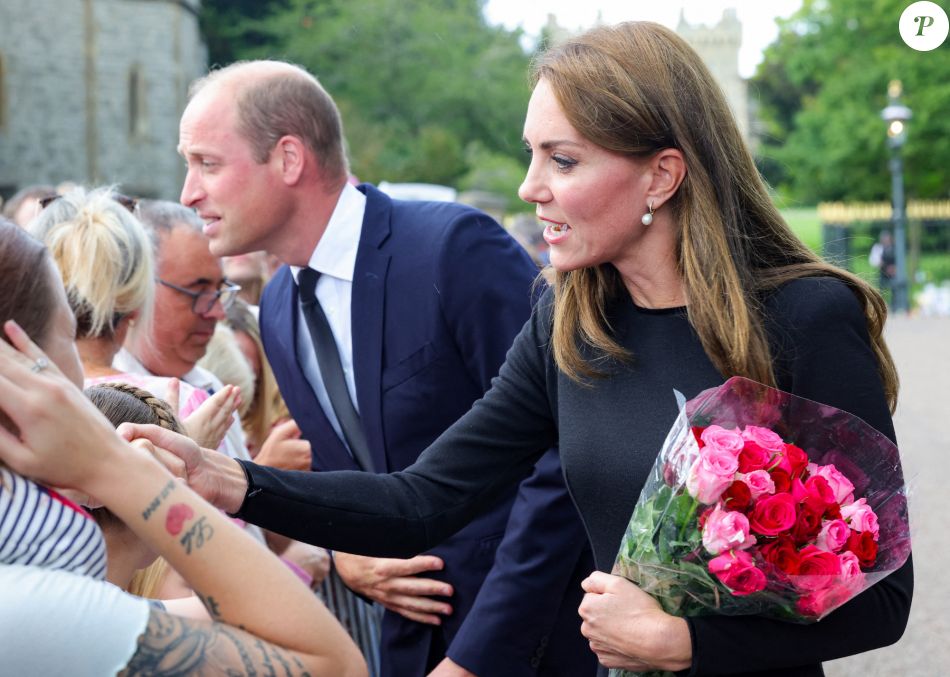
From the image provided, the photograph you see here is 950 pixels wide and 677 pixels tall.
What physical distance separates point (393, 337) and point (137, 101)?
131ft

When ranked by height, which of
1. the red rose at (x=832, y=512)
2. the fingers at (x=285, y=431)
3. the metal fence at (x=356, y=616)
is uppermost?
the red rose at (x=832, y=512)

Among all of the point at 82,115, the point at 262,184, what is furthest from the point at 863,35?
the point at 262,184

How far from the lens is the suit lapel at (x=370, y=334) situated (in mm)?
3430

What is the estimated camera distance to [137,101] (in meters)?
41.1

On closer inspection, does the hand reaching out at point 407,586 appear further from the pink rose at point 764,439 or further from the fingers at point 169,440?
the pink rose at point 764,439

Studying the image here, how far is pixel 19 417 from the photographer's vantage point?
1531mm

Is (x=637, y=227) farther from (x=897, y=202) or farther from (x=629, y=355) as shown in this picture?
(x=897, y=202)

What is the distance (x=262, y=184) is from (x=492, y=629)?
1514mm

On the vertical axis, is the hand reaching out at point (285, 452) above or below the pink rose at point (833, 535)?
below

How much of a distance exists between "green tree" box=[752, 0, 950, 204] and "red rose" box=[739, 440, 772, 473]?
3664 centimetres

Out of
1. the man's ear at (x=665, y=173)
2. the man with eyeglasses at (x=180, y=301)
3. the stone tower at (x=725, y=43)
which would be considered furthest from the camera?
the stone tower at (x=725, y=43)

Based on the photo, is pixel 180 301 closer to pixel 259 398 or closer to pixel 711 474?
pixel 259 398

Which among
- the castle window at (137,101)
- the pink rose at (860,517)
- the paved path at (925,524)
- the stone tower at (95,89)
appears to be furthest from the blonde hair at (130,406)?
the castle window at (137,101)

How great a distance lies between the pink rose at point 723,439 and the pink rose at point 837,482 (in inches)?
6.1
